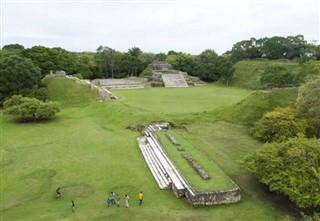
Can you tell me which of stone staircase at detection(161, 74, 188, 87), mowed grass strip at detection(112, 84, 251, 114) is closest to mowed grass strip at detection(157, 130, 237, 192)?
mowed grass strip at detection(112, 84, 251, 114)

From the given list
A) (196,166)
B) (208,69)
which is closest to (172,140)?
(196,166)

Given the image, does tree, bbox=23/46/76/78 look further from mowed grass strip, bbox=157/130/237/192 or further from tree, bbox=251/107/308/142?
tree, bbox=251/107/308/142

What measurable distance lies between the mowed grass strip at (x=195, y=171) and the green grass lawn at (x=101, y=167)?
1015 millimetres

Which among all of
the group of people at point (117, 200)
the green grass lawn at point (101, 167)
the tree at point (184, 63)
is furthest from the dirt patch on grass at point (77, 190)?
the tree at point (184, 63)

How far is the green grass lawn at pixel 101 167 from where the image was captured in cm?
1531

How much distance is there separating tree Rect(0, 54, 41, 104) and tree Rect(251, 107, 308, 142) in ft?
98.7

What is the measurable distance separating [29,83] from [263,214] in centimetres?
3569

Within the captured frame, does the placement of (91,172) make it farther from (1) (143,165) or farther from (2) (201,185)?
(2) (201,185)

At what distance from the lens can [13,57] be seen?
4159cm

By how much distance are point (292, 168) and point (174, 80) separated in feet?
149

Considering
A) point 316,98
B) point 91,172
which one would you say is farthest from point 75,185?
point 316,98

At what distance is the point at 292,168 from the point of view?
15781mm

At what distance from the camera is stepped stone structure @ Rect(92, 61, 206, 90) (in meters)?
57.3

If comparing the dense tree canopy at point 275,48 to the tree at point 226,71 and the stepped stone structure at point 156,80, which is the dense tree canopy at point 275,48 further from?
the stepped stone structure at point 156,80
